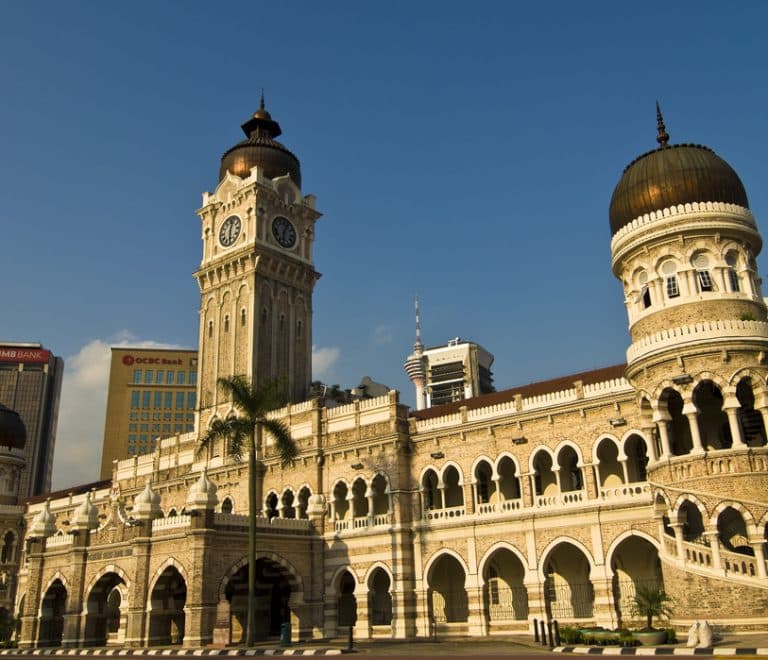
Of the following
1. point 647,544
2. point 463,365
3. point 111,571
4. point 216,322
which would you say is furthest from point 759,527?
point 463,365

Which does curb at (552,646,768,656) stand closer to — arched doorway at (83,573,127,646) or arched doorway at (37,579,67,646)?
arched doorway at (83,573,127,646)

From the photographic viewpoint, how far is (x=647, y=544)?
32.6m

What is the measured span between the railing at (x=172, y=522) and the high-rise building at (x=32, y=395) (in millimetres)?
121106

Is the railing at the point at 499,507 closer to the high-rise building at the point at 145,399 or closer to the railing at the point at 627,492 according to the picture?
the railing at the point at 627,492

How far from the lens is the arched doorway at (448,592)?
3794 centimetres

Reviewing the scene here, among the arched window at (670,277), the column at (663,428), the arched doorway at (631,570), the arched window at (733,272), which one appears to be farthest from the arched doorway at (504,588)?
the arched window at (733,272)

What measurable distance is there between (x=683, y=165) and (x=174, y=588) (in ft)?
94.0

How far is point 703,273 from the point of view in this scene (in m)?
29.5

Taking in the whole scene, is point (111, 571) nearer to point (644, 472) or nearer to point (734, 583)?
point (644, 472)

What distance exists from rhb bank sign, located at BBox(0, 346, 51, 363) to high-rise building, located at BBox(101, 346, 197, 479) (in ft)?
98.8

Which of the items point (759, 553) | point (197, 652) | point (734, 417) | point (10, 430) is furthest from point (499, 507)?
point (10, 430)

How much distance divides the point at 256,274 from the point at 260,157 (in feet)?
30.2

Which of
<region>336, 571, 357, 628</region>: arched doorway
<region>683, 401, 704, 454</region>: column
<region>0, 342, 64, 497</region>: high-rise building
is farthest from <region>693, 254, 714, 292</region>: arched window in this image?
<region>0, 342, 64, 497</region>: high-rise building

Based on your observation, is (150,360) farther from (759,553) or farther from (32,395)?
(759,553)
